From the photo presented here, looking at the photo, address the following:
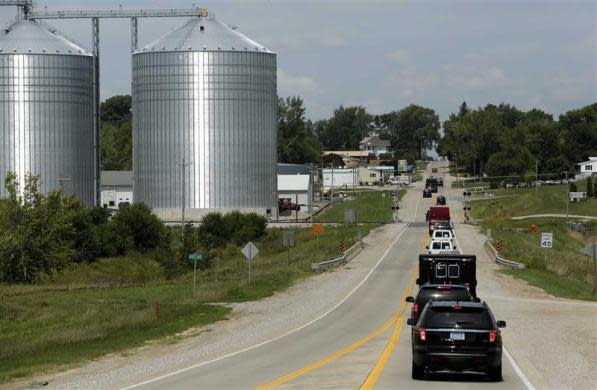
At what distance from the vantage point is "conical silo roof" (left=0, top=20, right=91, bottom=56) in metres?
123

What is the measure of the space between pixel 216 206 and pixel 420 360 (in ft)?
329

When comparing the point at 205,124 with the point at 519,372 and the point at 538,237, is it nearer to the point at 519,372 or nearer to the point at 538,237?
the point at 538,237

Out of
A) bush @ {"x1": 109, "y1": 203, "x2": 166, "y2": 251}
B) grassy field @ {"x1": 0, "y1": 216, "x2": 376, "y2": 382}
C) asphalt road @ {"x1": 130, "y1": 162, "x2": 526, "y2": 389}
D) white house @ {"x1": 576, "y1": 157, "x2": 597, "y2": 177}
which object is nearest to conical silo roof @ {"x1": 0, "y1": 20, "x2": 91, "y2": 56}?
bush @ {"x1": 109, "y1": 203, "x2": 166, "y2": 251}

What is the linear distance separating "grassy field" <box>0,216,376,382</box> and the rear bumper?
10223mm

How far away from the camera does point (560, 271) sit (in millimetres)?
68938

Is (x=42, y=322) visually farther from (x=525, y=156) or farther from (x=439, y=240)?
(x=525, y=156)

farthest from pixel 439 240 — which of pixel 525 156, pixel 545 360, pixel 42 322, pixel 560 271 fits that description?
pixel 525 156

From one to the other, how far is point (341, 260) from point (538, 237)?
33.5m

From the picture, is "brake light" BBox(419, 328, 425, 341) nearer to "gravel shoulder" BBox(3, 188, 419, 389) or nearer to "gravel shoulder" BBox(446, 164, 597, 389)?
"gravel shoulder" BBox(446, 164, 597, 389)

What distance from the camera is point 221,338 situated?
3416 cm

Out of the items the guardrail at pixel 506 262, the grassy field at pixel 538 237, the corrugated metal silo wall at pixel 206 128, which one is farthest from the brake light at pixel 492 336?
the corrugated metal silo wall at pixel 206 128

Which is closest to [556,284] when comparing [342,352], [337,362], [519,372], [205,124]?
[342,352]

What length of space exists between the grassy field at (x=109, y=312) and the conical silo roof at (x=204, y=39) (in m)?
46.1

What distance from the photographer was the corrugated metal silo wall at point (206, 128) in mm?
122625
